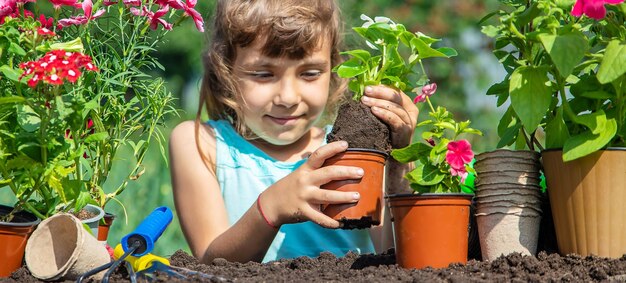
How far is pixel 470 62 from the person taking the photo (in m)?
9.36

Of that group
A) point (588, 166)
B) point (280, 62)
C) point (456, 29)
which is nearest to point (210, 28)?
point (280, 62)

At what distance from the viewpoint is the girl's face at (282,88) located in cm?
282

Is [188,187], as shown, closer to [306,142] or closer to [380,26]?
[306,142]

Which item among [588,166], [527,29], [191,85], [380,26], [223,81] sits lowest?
[191,85]

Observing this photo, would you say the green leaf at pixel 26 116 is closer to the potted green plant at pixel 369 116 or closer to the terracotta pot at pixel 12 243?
the terracotta pot at pixel 12 243

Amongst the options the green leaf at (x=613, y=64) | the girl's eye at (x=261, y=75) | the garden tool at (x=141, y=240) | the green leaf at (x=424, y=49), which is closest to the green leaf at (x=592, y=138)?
the green leaf at (x=613, y=64)

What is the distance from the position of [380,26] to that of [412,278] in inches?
28.4

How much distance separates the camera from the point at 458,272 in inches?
67.9

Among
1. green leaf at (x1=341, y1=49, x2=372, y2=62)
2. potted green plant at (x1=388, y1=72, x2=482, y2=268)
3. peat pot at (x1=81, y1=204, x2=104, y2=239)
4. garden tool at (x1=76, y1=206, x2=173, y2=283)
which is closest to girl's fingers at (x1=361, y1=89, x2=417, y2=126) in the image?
green leaf at (x1=341, y1=49, x2=372, y2=62)

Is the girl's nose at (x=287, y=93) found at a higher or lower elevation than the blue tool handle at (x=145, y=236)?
higher

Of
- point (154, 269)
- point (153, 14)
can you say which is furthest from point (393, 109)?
point (154, 269)

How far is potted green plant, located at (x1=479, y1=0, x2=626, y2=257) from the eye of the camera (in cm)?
168

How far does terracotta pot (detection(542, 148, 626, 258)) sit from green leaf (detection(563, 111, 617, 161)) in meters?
0.05

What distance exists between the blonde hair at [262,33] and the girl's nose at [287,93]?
98 millimetres
